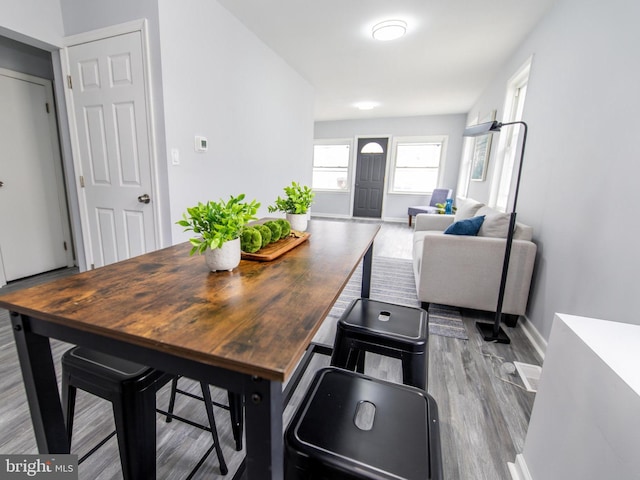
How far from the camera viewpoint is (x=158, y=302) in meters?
0.73

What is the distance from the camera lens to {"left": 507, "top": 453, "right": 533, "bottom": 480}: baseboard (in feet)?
3.56

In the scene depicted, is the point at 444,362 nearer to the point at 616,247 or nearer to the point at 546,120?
the point at 616,247

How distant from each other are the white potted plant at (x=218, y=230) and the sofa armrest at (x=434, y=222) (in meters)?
3.49

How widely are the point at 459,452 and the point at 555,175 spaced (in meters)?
1.97

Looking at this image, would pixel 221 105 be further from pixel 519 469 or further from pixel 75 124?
pixel 519 469

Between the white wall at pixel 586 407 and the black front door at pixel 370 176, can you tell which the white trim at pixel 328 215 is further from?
the white wall at pixel 586 407

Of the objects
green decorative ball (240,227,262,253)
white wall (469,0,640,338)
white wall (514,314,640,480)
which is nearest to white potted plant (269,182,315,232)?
green decorative ball (240,227,262,253)

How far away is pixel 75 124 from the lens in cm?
247

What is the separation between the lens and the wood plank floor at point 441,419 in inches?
46.1

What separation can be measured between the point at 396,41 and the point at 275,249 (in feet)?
10.4

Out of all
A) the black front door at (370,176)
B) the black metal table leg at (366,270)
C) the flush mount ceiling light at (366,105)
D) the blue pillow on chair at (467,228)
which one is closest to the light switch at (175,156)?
the black metal table leg at (366,270)

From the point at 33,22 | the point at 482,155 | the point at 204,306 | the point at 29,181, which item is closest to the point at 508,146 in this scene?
the point at 482,155

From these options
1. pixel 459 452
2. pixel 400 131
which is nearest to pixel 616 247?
pixel 459 452

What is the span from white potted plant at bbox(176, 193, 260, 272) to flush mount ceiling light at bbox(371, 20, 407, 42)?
284 centimetres
